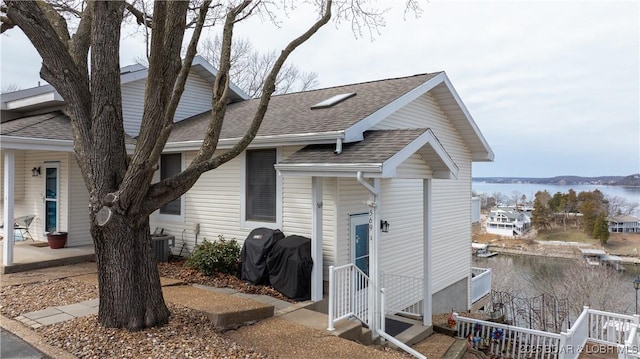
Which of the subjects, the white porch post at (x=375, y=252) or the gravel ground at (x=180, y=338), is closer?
the gravel ground at (x=180, y=338)

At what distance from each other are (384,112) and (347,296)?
11.7 ft

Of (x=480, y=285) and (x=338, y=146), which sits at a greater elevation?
(x=338, y=146)

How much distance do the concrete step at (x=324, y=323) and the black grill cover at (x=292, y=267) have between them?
0.60 m

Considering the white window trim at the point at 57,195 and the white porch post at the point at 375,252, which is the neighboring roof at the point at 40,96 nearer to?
the white window trim at the point at 57,195

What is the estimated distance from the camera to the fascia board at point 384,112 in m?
6.78

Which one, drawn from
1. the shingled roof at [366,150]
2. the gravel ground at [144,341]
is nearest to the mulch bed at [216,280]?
the gravel ground at [144,341]

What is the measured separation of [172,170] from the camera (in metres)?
9.91

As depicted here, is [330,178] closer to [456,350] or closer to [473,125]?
[456,350]

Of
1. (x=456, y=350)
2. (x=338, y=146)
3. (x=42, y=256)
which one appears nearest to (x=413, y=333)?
(x=456, y=350)

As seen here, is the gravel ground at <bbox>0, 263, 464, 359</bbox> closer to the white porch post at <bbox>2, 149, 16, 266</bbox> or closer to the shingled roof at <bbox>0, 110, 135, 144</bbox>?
the white porch post at <bbox>2, 149, 16, 266</bbox>

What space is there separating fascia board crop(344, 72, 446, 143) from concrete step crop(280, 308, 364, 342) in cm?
289

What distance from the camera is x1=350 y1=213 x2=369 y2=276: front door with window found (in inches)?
295

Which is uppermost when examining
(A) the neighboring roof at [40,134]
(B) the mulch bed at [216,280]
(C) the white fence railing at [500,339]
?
(A) the neighboring roof at [40,134]

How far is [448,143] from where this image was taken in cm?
1097
